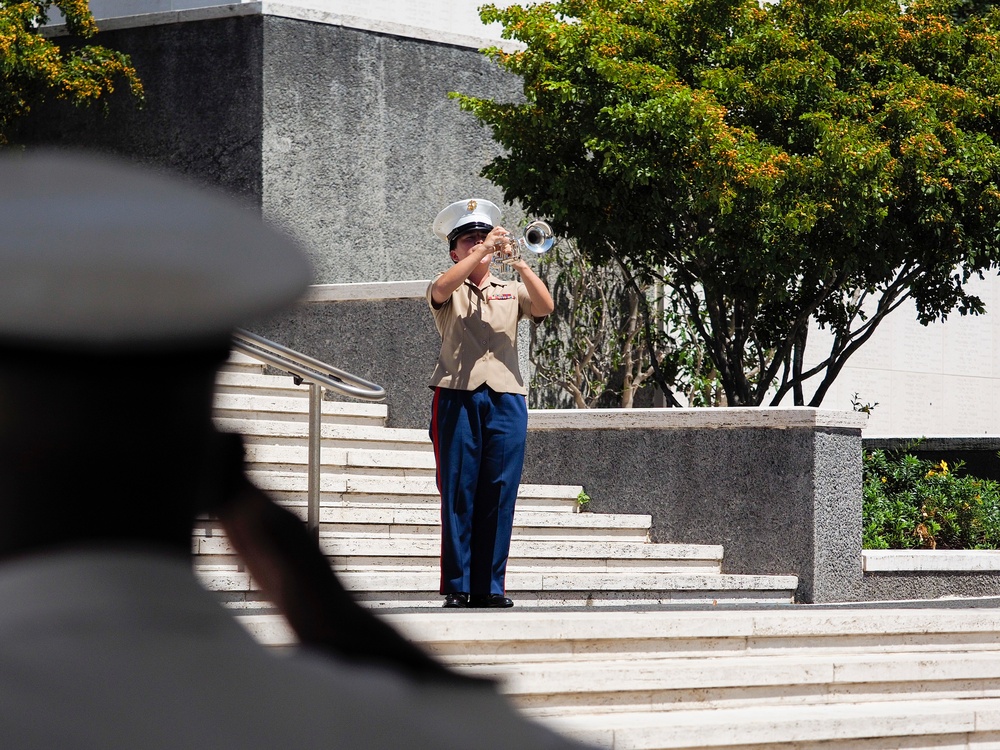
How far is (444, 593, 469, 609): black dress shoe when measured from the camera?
652 cm

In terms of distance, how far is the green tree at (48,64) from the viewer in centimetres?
1268

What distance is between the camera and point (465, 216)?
6.55 metres

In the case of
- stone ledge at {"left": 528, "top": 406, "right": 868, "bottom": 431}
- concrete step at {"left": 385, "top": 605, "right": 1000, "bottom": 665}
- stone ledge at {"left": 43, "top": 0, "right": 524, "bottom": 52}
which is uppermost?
stone ledge at {"left": 43, "top": 0, "right": 524, "bottom": 52}

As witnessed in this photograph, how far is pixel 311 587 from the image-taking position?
62cm

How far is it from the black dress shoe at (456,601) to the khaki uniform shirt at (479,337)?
85 cm

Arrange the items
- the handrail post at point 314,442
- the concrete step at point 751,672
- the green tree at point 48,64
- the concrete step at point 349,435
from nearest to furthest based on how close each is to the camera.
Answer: the concrete step at point 751,672
the handrail post at point 314,442
the concrete step at point 349,435
the green tree at point 48,64

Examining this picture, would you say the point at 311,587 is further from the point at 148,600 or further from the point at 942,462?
the point at 942,462

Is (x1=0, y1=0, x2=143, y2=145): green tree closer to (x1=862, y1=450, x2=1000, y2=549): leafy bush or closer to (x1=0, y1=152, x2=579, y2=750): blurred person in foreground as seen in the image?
(x1=862, y1=450, x2=1000, y2=549): leafy bush

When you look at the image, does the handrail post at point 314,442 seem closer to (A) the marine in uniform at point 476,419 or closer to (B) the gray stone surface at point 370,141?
(A) the marine in uniform at point 476,419

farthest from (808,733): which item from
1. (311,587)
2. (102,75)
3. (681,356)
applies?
(102,75)

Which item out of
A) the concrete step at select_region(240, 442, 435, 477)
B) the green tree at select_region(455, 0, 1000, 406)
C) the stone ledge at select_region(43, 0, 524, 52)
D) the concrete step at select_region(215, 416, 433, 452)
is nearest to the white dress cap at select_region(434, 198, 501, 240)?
the concrete step at select_region(240, 442, 435, 477)

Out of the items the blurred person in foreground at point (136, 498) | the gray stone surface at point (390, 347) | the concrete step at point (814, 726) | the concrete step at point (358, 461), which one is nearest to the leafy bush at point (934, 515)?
the concrete step at point (358, 461)

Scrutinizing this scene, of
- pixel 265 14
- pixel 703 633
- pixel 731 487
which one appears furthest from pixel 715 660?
pixel 265 14

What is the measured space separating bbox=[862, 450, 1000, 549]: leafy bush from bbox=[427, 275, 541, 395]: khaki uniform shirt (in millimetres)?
3659
